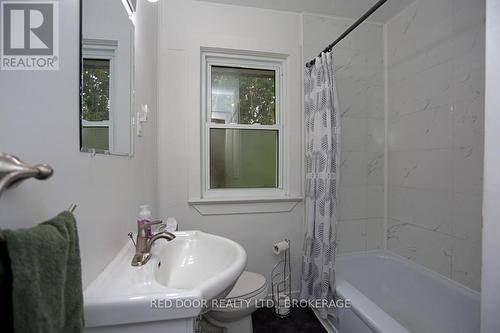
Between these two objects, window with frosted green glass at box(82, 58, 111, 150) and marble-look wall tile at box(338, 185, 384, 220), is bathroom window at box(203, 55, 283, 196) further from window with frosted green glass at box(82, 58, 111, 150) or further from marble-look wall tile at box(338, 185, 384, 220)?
window with frosted green glass at box(82, 58, 111, 150)

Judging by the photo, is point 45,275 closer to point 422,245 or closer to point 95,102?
point 95,102

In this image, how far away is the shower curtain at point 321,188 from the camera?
1.60 m

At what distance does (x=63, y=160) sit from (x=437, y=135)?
7.11 ft

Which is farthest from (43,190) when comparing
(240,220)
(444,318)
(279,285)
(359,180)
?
(444,318)

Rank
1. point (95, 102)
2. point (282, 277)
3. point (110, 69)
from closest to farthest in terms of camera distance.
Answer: point (95, 102), point (110, 69), point (282, 277)

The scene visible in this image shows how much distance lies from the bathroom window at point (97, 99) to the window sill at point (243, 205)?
1.02 m

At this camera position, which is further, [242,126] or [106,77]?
[242,126]

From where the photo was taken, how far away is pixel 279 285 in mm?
1892

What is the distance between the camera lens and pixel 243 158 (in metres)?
1.95

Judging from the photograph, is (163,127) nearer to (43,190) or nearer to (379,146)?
(43,190)

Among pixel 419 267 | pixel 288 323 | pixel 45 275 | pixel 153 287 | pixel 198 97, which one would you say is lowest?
pixel 288 323

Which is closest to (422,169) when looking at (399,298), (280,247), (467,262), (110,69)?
(467,262)

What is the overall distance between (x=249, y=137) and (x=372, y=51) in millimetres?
1388

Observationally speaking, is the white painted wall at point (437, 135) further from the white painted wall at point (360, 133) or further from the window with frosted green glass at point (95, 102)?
the window with frosted green glass at point (95, 102)
